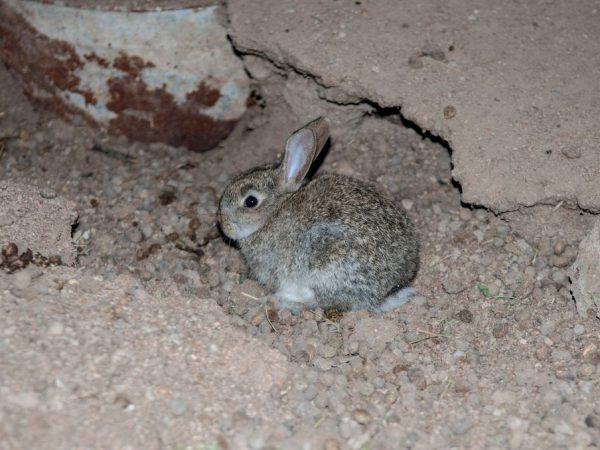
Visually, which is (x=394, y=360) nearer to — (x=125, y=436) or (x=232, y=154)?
(x=125, y=436)

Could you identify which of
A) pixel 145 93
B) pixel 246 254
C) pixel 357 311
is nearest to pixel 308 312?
pixel 357 311

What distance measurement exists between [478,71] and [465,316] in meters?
1.79

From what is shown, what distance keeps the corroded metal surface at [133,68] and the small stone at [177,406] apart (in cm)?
286

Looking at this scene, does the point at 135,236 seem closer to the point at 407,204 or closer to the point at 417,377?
the point at 407,204

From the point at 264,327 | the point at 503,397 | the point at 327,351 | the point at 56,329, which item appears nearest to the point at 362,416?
the point at 327,351

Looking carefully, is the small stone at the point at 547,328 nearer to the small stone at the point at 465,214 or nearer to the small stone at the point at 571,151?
the small stone at the point at 465,214

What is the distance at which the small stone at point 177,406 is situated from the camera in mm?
3715

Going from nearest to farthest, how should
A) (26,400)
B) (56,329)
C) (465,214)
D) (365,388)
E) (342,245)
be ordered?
1. (26,400)
2. (56,329)
3. (365,388)
4. (342,245)
5. (465,214)

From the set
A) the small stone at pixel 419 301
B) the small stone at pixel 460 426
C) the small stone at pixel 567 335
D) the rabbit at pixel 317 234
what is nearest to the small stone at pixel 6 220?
the rabbit at pixel 317 234

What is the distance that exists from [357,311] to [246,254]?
96 cm

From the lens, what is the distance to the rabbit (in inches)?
187

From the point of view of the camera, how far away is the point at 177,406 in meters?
3.73

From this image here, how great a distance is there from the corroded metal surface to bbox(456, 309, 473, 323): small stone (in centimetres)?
244

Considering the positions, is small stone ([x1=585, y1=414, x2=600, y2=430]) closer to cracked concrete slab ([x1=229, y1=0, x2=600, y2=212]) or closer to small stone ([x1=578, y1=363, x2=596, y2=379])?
small stone ([x1=578, y1=363, x2=596, y2=379])
